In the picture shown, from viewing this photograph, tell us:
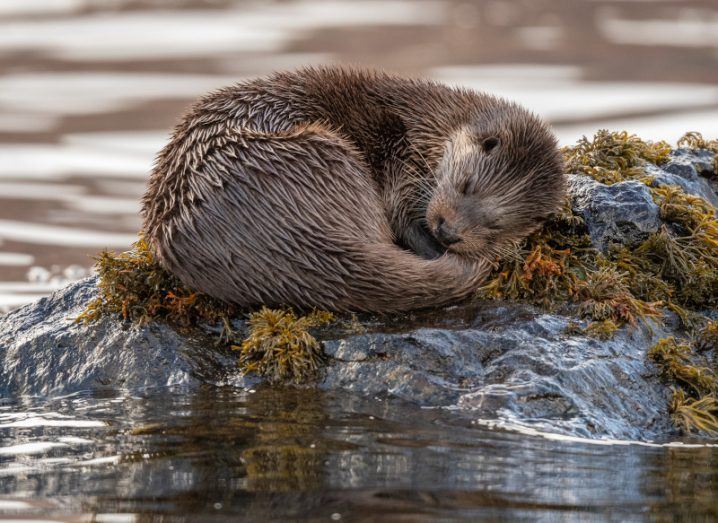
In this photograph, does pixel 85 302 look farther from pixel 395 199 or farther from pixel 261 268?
pixel 395 199

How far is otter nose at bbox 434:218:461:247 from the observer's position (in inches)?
193

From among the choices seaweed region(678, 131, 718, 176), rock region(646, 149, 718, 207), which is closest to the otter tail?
rock region(646, 149, 718, 207)

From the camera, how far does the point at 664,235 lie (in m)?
5.00

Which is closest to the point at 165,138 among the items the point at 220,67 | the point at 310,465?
the point at 220,67

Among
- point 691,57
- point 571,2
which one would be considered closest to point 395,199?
point 691,57

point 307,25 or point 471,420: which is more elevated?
point 307,25

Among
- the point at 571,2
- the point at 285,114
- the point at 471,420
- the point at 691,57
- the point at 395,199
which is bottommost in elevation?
the point at 471,420

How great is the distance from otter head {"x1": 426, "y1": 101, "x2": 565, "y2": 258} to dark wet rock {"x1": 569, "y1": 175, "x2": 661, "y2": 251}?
168 mm

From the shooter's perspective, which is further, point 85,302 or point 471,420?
point 85,302

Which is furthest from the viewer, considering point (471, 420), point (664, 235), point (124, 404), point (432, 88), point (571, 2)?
point (571, 2)

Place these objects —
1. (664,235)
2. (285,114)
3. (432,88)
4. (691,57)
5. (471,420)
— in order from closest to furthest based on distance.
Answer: (471,420) < (664,235) < (285,114) < (432,88) < (691,57)

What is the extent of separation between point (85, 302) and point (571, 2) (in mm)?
12779

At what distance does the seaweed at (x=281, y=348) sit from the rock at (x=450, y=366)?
0.20 feet

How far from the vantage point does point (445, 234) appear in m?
4.93
